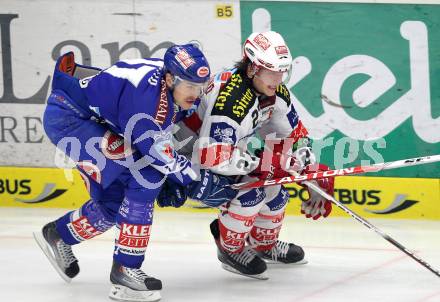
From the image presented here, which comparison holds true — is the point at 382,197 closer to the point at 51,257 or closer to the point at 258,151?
the point at 258,151

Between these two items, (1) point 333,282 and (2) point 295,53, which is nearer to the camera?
(1) point 333,282

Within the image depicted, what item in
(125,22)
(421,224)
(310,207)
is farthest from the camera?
(125,22)

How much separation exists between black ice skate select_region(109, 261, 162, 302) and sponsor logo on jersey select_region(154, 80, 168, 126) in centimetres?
68

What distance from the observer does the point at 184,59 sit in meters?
4.55

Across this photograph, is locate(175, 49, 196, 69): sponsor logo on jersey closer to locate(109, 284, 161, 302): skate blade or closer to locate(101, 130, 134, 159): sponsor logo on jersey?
locate(101, 130, 134, 159): sponsor logo on jersey

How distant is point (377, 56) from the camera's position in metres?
6.44

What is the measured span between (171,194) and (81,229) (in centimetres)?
45

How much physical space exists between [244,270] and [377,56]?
1937mm

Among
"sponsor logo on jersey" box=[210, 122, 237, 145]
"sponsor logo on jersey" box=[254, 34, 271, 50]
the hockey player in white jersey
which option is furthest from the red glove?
"sponsor logo on jersey" box=[254, 34, 271, 50]

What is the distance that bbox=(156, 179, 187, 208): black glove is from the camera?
4.90 m

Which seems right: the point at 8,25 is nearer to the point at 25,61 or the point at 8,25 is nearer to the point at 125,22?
the point at 25,61

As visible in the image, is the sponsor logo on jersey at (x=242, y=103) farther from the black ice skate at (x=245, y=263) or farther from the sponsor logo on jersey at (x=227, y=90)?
the black ice skate at (x=245, y=263)

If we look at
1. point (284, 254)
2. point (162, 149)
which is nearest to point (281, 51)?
point (162, 149)

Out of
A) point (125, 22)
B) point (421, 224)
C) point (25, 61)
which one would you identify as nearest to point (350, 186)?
point (421, 224)
